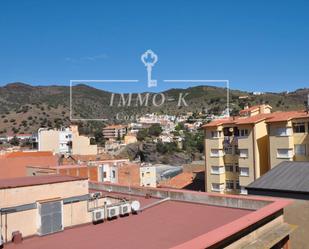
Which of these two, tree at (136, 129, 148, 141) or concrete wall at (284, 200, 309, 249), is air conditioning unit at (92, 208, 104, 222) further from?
tree at (136, 129, 148, 141)

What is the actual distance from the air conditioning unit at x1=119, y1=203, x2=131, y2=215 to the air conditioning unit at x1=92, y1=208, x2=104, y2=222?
2.09ft

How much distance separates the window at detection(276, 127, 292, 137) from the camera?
2834cm

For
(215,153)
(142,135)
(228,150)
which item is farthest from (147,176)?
(142,135)

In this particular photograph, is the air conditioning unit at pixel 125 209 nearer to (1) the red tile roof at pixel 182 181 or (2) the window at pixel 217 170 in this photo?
(2) the window at pixel 217 170

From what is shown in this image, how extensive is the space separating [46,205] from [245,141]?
23857 millimetres

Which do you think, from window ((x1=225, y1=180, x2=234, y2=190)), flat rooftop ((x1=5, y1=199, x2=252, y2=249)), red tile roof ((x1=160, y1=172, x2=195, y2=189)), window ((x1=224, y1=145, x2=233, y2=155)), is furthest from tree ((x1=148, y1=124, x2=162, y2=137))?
flat rooftop ((x1=5, y1=199, x2=252, y2=249))

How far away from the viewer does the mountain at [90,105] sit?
108 m

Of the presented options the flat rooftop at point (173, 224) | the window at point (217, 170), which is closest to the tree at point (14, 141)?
the window at point (217, 170)

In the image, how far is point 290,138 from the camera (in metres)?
28.3

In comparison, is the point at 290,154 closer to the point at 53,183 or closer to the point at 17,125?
the point at 53,183

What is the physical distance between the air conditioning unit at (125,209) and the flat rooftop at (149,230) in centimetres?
16

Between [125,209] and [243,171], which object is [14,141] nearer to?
[243,171]

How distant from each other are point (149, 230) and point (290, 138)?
2177cm

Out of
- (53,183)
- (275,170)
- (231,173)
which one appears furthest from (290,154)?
(53,183)
